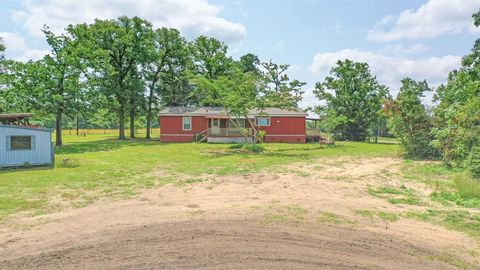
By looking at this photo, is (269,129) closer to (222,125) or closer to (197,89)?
(222,125)

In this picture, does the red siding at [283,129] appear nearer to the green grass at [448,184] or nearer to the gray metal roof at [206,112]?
the gray metal roof at [206,112]

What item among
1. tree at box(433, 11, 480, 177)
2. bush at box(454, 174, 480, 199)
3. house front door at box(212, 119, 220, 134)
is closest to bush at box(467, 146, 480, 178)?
tree at box(433, 11, 480, 177)

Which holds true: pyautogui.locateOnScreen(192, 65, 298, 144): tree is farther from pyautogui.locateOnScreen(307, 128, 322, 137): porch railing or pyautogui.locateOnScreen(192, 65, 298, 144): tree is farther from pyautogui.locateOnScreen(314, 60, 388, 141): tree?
pyautogui.locateOnScreen(314, 60, 388, 141): tree

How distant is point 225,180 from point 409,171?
331 inches

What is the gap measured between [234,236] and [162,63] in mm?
37154

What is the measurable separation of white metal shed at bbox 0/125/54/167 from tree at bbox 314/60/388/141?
31784 millimetres

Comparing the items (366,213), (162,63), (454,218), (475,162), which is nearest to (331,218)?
(366,213)

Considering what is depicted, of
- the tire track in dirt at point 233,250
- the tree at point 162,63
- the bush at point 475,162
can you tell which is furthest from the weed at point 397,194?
the tree at point 162,63

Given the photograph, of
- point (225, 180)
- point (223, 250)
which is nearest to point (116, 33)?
point (225, 180)

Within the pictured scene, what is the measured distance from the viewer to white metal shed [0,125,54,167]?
612 inches

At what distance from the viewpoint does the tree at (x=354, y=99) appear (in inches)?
1665

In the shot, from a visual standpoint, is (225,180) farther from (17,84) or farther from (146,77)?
(146,77)

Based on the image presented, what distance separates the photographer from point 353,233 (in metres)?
6.64

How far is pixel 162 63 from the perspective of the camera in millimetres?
40875
